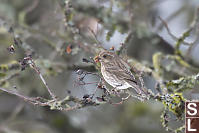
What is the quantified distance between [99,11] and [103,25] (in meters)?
0.36

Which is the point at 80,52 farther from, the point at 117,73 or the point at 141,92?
the point at 141,92

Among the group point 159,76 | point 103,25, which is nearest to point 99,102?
point 159,76

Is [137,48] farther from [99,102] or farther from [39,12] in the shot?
[99,102]

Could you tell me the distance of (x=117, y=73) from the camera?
278cm

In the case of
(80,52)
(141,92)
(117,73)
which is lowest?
(141,92)

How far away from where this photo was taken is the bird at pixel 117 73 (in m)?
2.67

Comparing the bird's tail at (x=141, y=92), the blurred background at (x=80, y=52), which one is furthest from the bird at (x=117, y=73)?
the blurred background at (x=80, y=52)

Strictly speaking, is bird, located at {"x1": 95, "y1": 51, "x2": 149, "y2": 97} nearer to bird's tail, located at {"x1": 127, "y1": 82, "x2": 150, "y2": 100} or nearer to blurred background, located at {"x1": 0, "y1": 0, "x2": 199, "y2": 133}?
bird's tail, located at {"x1": 127, "y1": 82, "x2": 150, "y2": 100}

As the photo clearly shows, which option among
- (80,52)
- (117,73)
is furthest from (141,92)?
(80,52)

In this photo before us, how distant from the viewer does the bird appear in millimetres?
2668

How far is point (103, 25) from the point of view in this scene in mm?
4293

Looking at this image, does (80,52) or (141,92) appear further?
(80,52)

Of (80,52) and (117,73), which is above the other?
(80,52)

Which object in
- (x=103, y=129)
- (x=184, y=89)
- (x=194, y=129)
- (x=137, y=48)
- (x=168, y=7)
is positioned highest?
(x=168, y=7)
